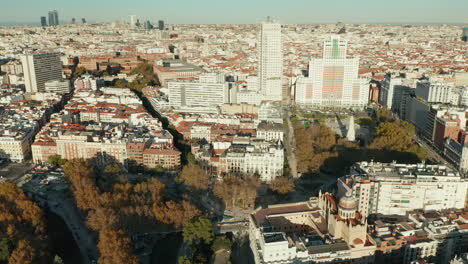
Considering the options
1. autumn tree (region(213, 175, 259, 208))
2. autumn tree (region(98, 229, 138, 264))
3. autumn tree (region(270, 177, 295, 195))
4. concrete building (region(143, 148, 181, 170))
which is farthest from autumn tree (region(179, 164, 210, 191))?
autumn tree (region(98, 229, 138, 264))

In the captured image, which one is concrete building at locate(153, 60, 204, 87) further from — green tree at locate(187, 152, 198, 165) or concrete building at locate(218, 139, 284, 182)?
concrete building at locate(218, 139, 284, 182)

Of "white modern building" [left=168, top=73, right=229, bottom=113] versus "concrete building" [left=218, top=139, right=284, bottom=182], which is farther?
"white modern building" [left=168, top=73, right=229, bottom=113]

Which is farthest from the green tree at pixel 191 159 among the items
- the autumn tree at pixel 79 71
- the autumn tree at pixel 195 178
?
the autumn tree at pixel 79 71

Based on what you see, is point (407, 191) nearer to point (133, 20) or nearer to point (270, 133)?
point (270, 133)

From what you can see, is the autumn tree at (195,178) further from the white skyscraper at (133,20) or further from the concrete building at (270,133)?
the white skyscraper at (133,20)

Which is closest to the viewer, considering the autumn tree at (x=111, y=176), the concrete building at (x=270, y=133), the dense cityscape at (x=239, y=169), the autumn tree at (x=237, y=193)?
the dense cityscape at (x=239, y=169)

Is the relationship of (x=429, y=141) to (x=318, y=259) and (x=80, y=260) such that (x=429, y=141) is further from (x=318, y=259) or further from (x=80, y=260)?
(x=80, y=260)

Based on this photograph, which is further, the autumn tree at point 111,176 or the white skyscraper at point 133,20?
the white skyscraper at point 133,20
